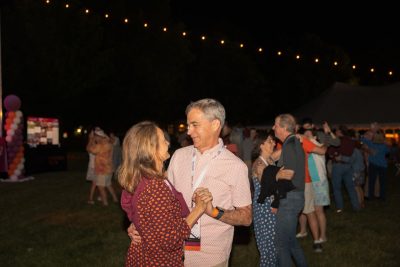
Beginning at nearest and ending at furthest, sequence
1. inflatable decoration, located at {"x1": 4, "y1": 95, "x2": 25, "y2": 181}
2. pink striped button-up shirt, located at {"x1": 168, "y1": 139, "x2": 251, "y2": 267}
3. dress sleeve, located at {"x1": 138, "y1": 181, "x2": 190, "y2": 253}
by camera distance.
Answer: dress sleeve, located at {"x1": 138, "y1": 181, "x2": 190, "y2": 253}
pink striped button-up shirt, located at {"x1": 168, "y1": 139, "x2": 251, "y2": 267}
inflatable decoration, located at {"x1": 4, "y1": 95, "x2": 25, "y2": 181}

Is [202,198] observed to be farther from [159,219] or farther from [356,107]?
[356,107]

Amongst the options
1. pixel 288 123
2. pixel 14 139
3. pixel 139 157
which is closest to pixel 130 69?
pixel 14 139

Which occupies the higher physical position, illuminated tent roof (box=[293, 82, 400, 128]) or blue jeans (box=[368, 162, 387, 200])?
illuminated tent roof (box=[293, 82, 400, 128])

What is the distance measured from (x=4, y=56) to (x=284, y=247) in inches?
1510

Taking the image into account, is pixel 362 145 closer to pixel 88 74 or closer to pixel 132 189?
pixel 132 189

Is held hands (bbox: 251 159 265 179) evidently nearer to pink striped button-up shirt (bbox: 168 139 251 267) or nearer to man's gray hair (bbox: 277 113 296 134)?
man's gray hair (bbox: 277 113 296 134)

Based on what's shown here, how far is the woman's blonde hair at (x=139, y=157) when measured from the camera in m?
2.67

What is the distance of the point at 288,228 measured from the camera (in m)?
4.57

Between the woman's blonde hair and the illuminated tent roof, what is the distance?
19.8 m

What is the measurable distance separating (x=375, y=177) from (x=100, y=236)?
24.1 feet

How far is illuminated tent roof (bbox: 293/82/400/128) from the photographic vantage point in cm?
2136

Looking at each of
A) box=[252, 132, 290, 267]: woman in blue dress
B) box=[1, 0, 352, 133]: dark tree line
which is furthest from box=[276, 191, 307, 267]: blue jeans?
box=[1, 0, 352, 133]: dark tree line

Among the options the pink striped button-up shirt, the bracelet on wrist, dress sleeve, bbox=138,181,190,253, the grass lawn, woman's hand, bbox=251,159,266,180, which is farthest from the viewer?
the grass lawn

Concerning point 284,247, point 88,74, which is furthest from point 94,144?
point 88,74
